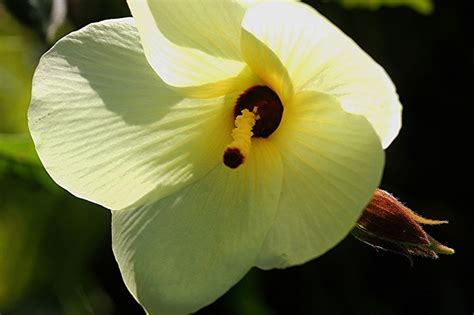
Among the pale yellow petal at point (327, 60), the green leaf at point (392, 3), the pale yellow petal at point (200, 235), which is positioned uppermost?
the pale yellow petal at point (327, 60)

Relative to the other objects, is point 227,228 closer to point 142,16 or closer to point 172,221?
point 172,221

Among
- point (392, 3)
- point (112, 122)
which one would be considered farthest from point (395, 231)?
point (392, 3)

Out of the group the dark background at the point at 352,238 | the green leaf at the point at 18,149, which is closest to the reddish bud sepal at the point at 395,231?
the green leaf at the point at 18,149

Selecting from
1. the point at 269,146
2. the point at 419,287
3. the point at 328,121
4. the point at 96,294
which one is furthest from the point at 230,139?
the point at 419,287

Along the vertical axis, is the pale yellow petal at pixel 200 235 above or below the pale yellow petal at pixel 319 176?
below

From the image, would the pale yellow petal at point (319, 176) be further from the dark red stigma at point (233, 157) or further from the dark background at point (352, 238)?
the dark background at point (352, 238)

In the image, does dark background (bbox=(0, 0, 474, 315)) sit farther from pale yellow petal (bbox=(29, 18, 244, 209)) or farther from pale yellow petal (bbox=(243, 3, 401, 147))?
pale yellow petal (bbox=(243, 3, 401, 147))

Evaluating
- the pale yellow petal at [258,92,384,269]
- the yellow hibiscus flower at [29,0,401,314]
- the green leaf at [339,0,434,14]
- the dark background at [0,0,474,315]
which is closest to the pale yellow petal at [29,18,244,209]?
the yellow hibiscus flower at [29,0,401,314]
